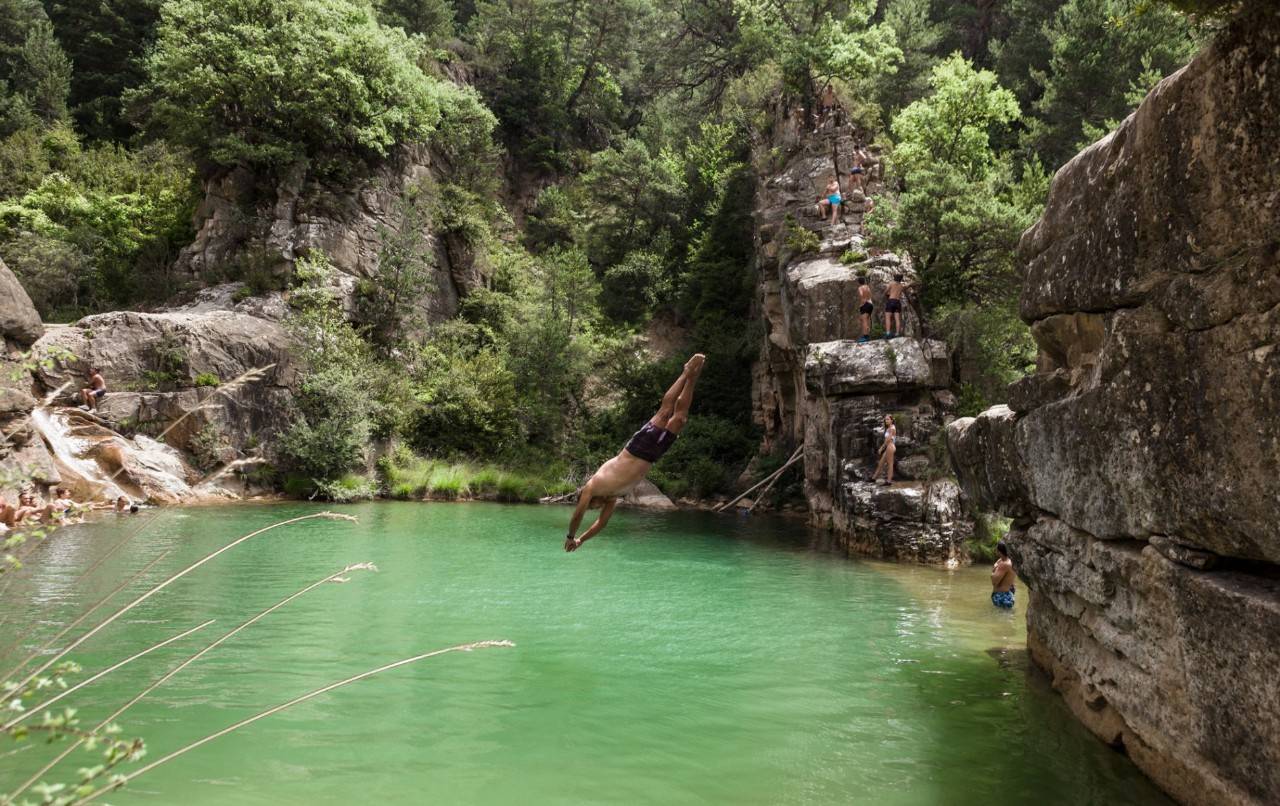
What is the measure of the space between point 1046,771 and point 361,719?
6047 millimetres

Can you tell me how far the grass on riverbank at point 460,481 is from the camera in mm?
25812

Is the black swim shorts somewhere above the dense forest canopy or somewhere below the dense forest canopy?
below

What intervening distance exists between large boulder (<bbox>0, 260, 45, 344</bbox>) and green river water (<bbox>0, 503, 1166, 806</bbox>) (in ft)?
21.6

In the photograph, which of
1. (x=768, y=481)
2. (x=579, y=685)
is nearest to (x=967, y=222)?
(x=768, y=481)

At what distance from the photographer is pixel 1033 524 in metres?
Answer: 8.62

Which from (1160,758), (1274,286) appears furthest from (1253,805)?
(1274,286)

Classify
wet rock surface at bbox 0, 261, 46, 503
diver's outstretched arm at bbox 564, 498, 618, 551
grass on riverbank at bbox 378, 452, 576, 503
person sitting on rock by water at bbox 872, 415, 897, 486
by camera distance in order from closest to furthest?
diver's outstretched arm at bbox 564, 498, 618, 551, wet rock surface at bbox 0, 261, 46, 503, person sitting on rock by water at bbox 872, 415, 897, 486, grass on riverbank at bbox 378, 452, 576, 503

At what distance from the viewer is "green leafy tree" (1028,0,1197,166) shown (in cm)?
2466

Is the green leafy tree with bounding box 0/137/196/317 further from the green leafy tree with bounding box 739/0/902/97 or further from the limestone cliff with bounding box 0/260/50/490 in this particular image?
the green leafy tree with bounding box 739/0/902/97

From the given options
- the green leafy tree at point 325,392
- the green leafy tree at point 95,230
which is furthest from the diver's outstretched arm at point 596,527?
the green leafy tree at point 95,230

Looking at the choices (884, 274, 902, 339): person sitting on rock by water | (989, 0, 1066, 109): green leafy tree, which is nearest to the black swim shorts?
(884, 274, 902, 339): person sitting on rock by water

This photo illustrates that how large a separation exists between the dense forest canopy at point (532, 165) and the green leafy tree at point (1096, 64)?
0.31ft

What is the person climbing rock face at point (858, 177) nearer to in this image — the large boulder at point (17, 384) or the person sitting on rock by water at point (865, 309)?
the person sitting on rock by water at point (865, 309)

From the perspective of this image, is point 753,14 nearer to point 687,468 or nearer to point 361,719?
point 687,468
